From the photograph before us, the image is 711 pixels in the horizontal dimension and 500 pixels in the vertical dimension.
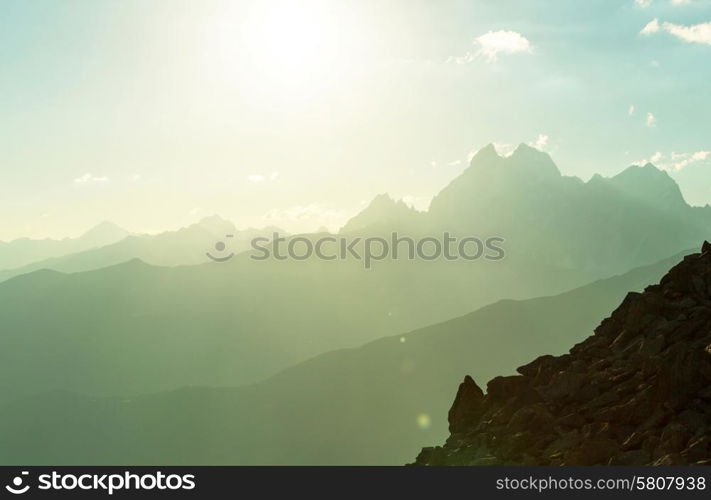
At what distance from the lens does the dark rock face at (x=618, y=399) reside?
29734 millimetres

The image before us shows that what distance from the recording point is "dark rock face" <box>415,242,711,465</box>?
29.7 m

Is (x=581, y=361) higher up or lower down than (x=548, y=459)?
higher up

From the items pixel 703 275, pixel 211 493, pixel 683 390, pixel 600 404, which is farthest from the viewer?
pixel 703 275

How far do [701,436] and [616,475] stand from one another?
21.4 feet

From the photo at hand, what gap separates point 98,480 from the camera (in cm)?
2417

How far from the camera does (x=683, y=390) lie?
3142 centimetres

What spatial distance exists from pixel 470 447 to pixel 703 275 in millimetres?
21657

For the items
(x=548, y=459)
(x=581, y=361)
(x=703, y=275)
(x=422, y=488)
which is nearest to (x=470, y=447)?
(x=548, y=459)

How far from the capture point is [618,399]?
3462 centimetres

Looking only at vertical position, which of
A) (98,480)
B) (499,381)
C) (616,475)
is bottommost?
(616,475)

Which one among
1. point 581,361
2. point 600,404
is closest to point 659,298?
point 581,361

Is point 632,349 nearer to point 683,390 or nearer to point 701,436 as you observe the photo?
point 683,390

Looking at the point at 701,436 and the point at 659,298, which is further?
the point at 659,298

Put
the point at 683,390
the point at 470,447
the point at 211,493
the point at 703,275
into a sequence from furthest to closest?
the point at 703,275 → the point at 470,447 → the point at 683,390 → the point at 211,493
